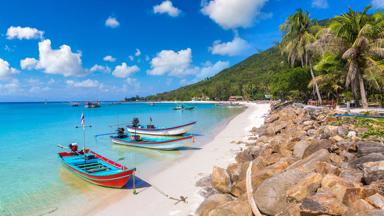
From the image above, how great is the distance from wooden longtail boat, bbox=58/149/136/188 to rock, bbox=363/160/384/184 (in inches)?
274

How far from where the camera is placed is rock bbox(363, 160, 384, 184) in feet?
13.7

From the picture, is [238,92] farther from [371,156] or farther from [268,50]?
[371,156]

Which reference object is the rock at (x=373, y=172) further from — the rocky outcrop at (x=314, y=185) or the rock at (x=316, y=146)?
the rock at (x=316, y=146)

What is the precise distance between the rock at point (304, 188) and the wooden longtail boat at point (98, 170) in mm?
5772

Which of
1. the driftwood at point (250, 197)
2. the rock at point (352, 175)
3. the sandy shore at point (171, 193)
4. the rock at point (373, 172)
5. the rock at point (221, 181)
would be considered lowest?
the sandy shore at point (171, 193)

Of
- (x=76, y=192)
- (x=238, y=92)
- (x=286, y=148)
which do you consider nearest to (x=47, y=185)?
(x=76, y=192)

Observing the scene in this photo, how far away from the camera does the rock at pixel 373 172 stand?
417 cm

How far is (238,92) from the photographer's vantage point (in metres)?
118

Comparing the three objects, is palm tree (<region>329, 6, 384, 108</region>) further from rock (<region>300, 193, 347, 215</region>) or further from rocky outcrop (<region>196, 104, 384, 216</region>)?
rock (<region>300, 193, 347, 215</region>)

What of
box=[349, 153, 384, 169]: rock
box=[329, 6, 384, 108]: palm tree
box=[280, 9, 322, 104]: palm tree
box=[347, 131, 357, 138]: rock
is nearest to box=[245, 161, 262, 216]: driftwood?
box=[349, 153, 384, 169]: rock

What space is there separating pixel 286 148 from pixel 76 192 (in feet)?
27.5

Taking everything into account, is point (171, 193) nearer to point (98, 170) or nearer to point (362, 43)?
point (98, 170)

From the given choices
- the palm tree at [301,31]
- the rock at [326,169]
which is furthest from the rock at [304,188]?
the palm tree at [301,31]

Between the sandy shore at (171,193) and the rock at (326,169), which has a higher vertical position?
the rock at (326,169)
